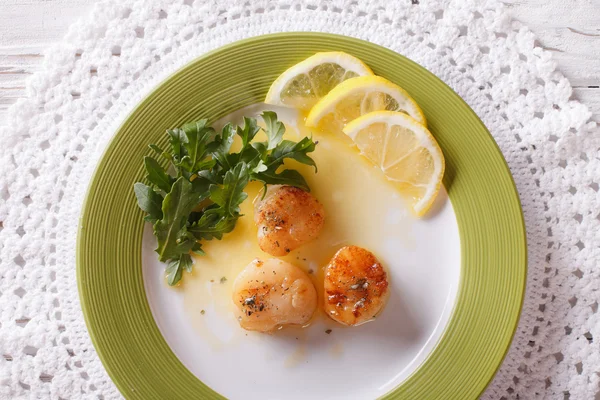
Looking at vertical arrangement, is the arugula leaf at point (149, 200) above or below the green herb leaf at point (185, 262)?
above

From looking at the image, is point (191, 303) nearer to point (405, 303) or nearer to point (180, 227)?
point (180, 227)

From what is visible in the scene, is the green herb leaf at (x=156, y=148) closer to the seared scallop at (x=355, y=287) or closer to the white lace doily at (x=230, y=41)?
the white lace doily at (x=230, y=41)

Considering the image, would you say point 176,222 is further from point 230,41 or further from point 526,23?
point 526,23

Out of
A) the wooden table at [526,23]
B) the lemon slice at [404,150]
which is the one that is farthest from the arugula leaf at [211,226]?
the wooden table at [526,23]

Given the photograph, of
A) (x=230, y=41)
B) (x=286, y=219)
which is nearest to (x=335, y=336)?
(x=286, y=219)

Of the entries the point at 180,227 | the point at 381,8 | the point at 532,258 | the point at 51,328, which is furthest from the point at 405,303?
the point at 51,328

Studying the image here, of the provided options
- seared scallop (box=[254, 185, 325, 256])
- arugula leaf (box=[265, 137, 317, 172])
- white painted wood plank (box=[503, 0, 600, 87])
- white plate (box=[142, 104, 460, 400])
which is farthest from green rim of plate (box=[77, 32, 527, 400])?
white painted wood plank (box=[503, 0, 600, 87])
